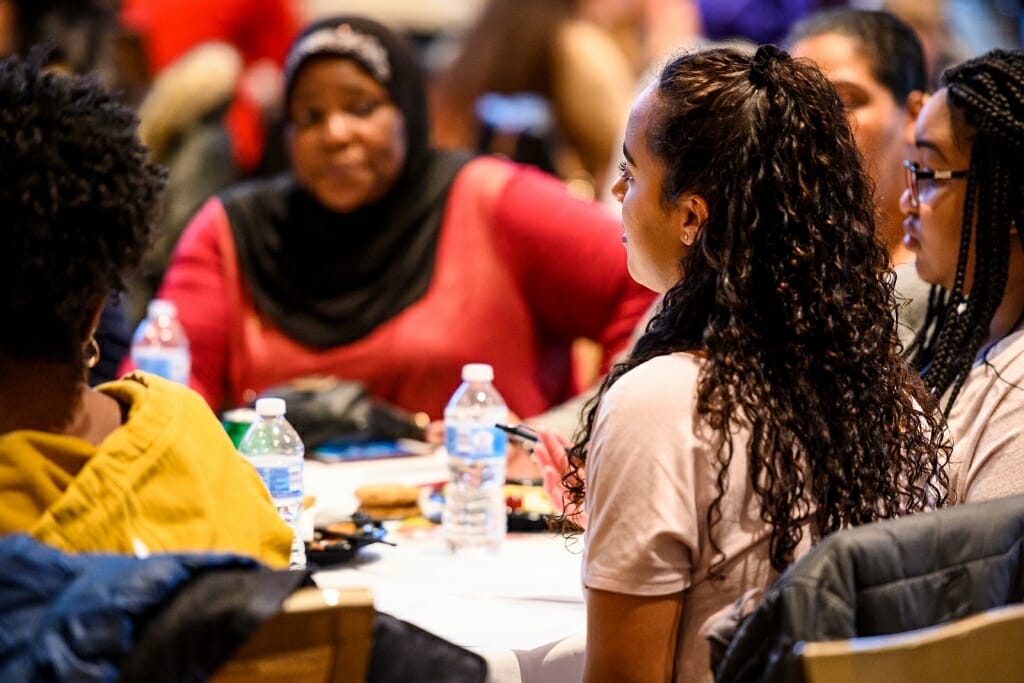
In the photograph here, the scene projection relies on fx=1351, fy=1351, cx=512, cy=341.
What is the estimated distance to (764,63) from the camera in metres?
1.67

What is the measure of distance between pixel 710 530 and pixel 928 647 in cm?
35

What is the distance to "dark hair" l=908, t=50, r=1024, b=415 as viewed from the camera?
216 cm

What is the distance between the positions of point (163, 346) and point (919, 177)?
195cm

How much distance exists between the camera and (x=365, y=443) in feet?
9.89

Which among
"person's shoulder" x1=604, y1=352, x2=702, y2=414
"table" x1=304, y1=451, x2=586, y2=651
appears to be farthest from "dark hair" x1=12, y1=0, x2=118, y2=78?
"person's shoulder" x1=604, y1=352, x2=702, y2=414

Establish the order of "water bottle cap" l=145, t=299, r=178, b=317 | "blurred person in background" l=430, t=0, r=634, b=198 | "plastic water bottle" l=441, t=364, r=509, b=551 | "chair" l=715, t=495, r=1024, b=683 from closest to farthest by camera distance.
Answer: "chair" l=715, t=495, r=1024, b=683 → "plastic water bottle" l=441, t=364, r=509, b=551 → "water bottle cap" l=145, t=299, r=178, b=317 → "blurred person in background" l=430, t=0, r=634, b=198

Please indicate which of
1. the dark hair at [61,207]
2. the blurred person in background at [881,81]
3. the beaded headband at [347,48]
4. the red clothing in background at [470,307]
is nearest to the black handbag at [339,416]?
the red clothing in background at [470,307]

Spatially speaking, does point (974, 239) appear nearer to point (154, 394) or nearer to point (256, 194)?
point (154, 394)

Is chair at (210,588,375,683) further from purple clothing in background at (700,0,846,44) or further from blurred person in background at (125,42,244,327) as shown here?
purple clothing in background at (700,0,846,44)

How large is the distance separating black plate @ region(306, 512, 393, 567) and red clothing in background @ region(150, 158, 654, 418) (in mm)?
1170

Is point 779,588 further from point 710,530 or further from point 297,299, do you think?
point 297,299

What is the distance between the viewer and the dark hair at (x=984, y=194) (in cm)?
216

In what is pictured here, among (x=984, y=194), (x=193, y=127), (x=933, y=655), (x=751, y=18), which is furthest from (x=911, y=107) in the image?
(x=751, y=18)

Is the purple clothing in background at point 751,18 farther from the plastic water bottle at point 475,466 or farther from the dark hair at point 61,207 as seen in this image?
the dark hair at point 61,207
